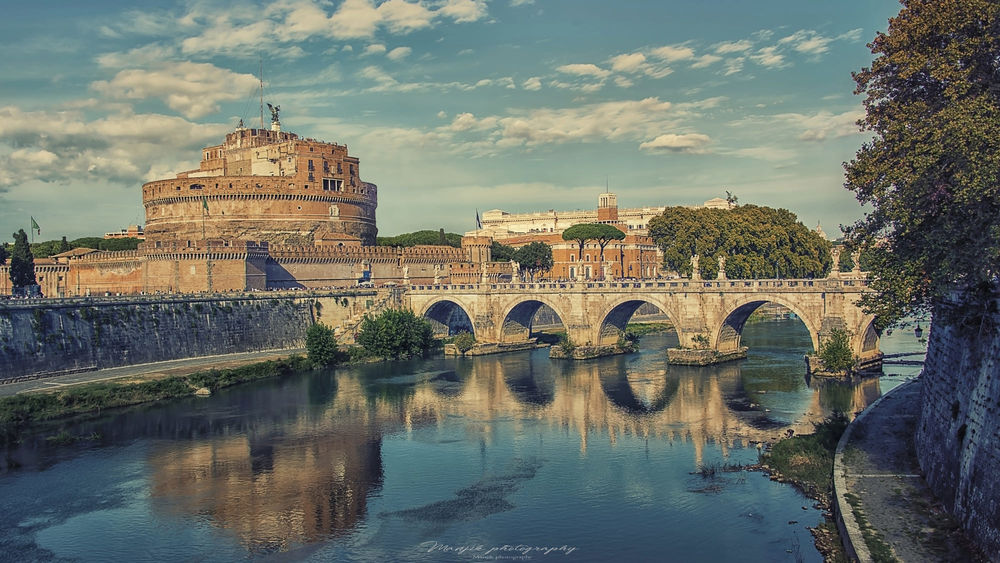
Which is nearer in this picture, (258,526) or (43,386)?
(258,526)

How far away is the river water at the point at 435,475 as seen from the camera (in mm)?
20625

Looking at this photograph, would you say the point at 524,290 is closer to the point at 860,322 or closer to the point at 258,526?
the point at 860,322

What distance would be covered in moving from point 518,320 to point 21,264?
3631 centimetres

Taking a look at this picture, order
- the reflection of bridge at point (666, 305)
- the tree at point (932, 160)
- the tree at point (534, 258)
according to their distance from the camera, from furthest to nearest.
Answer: the tree at point (534, 258) → the reflection of bridge at point (666, 305) → the tree at point (932, 160)

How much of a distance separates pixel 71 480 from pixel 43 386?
1403 centimetres

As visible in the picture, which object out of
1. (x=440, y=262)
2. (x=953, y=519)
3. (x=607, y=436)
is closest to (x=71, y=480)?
(x=607, y=436)

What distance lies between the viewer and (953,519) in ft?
53.4

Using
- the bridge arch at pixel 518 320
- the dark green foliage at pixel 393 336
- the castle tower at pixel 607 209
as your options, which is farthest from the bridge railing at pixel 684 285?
the castle tower at pixel 607 209

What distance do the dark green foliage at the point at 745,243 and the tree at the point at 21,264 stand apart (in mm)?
47205

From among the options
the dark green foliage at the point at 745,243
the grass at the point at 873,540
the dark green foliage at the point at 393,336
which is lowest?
the grass at the point at 873,540

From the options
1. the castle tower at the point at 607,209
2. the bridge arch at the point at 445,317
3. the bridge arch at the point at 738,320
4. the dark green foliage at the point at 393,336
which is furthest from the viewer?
the castle tower at the point at 607,209

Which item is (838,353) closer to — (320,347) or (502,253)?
(320,347)

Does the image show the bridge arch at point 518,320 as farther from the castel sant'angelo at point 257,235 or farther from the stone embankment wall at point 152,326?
the castel sant'angelo at point 257,235

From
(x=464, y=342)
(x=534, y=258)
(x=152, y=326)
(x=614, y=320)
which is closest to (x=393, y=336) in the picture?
(x=464, y=342)
